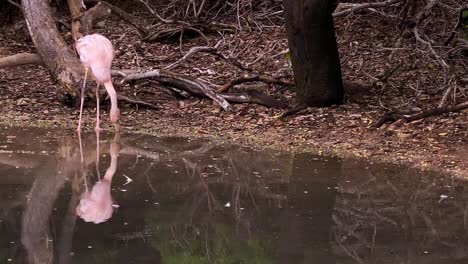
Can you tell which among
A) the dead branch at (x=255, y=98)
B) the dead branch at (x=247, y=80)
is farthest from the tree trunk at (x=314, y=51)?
the dead branch at (x=247, y=80)

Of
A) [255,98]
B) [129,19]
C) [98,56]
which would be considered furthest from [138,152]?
[129,19]

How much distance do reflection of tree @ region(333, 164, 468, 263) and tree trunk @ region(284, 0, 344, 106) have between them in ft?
6.68

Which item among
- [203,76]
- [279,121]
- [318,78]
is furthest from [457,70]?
[203,76]

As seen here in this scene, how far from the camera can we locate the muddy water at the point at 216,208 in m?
3.62

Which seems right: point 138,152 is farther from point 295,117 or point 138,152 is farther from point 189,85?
point 189,85

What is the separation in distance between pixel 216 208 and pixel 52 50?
14.4 ft

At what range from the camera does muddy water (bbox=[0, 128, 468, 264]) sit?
11.9 ft

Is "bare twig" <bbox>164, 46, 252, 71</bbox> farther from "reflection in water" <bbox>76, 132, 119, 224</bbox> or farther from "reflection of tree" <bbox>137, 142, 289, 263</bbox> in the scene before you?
"reflection in water" <bbox>76, 132, 119, 224</bbox>

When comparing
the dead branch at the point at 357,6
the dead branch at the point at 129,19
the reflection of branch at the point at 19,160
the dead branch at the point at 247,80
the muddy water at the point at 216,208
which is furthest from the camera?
the dead branch at the point at 129,19

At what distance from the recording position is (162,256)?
3.56 m

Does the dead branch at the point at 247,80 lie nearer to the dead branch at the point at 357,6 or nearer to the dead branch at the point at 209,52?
the dead branch at the point at 209,52

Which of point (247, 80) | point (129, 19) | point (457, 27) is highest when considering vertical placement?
point (129, 19)

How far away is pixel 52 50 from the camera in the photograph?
7.98 m

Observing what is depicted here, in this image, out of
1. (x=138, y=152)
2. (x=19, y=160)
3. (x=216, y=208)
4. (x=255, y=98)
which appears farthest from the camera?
(x=255, y=98)
